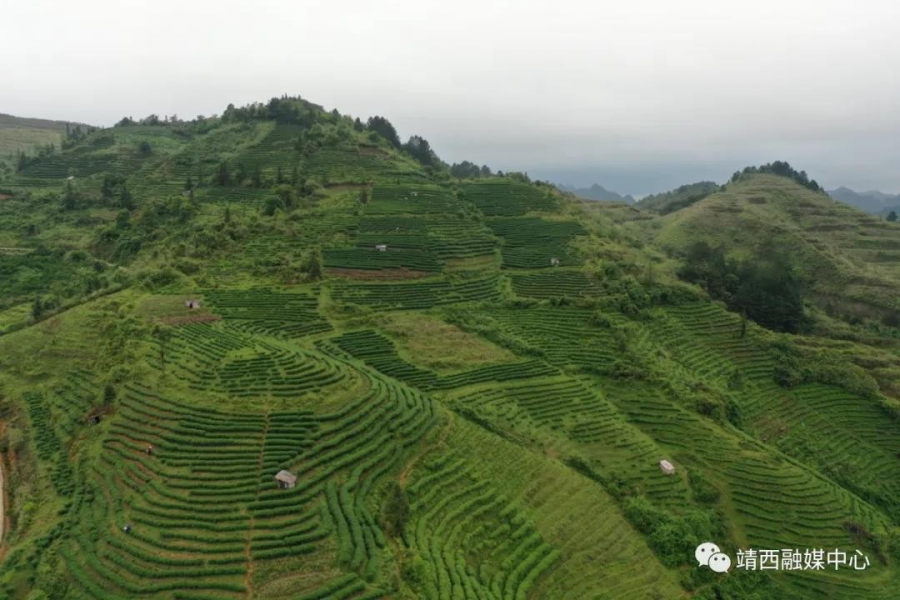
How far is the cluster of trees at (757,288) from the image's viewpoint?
55.6 meters

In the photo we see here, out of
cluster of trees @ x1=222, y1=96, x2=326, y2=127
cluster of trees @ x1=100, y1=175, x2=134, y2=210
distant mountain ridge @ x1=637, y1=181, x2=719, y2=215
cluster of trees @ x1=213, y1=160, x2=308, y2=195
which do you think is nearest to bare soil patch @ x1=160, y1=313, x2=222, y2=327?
cluster of trees @ x1=213, y1=160, x2=308, y2=195

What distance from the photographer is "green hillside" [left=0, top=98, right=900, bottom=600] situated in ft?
74.1

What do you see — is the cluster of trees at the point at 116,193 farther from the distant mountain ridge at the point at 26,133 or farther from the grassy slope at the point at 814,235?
the grassy slope at the point at 814,235

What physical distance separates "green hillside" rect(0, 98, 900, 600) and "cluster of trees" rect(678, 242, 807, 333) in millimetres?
3592

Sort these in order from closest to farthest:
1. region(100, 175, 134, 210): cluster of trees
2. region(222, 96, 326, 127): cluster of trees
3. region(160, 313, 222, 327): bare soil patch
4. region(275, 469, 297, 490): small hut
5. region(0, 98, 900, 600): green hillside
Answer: region(0, 98, 900, 600): green hillside
region(275, 469, 297, 490): small hut
region(160, 313, 222, 327): bare soil patch
region(100, 175, 134, 210): cluster of trees
region(222, 96, 326, 127): cluster of trees

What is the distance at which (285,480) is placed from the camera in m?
23.7

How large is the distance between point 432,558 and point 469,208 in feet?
183

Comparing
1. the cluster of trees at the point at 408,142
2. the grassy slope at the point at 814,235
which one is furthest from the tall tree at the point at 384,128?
the grassy slope at the point at 814,235

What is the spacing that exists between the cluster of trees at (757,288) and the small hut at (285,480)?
4727cm

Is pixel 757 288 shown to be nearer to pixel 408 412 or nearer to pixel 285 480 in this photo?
pixel 408 412

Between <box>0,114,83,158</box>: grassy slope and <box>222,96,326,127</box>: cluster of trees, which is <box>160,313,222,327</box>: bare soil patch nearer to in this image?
<box>222,96,326,127</box>: cluster of trees

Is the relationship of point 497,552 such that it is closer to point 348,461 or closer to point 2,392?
point 348,461

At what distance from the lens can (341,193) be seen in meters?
71.8

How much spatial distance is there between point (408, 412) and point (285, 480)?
885 centimetres
